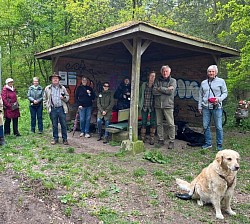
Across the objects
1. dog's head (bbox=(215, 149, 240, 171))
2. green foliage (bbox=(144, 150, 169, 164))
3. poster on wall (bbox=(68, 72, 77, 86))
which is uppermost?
poster on wall (bbox=(68, 72, 77, 86))

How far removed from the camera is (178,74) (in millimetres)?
9438

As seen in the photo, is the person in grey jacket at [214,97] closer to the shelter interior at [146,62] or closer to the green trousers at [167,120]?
the green trousers at [167,120]

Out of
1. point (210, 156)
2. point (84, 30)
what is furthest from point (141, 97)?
A: point (84, 30)

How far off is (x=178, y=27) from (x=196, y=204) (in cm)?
1185

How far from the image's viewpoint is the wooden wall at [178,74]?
29.2ft

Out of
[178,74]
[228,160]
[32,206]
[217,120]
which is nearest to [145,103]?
[217,120]

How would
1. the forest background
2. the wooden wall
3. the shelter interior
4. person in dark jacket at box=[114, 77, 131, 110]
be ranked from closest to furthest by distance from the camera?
the shelter interior → person in dark jacket at box=[114, 77, 131, 110] → the wooden wall → the forest background

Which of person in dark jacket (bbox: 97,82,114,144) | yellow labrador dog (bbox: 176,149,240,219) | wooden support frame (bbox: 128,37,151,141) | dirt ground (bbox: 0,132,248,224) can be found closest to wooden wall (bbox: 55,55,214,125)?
person in dark jacket (bbox: 97,82,114,144)

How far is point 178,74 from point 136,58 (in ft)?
12.4

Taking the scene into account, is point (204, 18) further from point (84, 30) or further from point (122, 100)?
point (122, 100)

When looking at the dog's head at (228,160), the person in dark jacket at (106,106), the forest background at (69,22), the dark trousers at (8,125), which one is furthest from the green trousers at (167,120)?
the forest background at (69,22)

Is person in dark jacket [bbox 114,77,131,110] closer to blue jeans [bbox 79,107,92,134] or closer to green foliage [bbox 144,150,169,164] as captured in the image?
blue jeans [bbox 79,107,92,134]

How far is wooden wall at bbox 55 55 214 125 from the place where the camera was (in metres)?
8.89

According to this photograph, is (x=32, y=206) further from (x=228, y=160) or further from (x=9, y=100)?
(x=9, y=100)
